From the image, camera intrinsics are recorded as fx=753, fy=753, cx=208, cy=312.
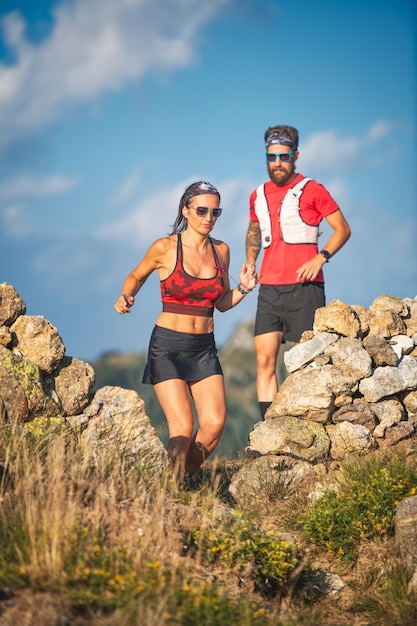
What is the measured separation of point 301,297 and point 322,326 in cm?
43

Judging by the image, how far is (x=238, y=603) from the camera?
17.4ft

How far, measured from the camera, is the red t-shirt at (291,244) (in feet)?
28.9

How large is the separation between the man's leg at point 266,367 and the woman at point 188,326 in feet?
3.58

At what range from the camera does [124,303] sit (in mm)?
7547

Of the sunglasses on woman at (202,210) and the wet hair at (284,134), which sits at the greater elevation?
the wet hair at (284,134)

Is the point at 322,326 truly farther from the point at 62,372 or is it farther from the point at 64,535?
the point at 64,535

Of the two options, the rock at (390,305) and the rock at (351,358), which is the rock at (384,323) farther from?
the rock at (351,358)

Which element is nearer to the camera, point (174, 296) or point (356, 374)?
point (174, 296)

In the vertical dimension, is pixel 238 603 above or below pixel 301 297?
below

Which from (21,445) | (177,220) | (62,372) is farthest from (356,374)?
(21,445)

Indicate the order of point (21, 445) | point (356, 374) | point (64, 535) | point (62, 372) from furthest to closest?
point (356, 374)
point (62, 372)
point (21, 445)
point (64, 535)

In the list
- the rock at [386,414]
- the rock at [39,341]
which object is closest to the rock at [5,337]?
the rock at [39,341]

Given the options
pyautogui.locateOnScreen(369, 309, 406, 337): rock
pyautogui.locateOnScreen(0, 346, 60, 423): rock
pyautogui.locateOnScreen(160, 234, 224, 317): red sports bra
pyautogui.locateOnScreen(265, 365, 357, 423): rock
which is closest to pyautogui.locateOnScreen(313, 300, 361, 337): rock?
pyautogui.locateOnScreen(369, 309, 406, 337): rock

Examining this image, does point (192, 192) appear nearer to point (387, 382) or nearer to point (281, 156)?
point (281, 156)
